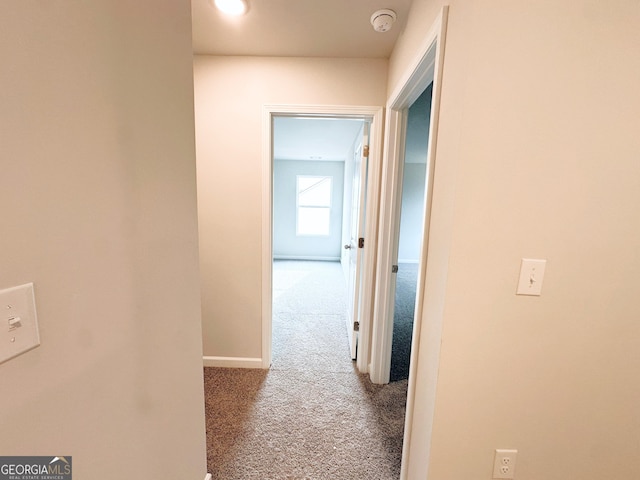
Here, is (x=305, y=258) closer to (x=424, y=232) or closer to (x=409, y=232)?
(x=409, y=232)

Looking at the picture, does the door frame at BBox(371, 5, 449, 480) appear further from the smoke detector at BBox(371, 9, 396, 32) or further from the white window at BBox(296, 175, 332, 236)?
the white window at BBox(296, 175, 332, 236)

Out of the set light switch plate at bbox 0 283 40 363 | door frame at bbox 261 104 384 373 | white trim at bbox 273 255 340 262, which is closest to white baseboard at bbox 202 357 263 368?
door frame at bbox 261 104 384 373

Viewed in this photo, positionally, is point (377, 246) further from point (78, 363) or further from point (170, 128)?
point (78, 363)

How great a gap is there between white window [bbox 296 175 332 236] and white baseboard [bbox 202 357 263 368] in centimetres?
417

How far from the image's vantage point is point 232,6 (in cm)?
142

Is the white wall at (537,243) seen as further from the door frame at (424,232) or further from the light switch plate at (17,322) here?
the light switch plate at (17,322)

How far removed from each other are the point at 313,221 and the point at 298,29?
4.69 m

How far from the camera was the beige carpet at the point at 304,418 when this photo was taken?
1.43 meters

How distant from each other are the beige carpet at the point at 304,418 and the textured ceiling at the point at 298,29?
2.41m

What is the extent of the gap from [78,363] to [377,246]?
172 cm

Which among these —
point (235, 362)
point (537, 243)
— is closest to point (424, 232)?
point (537, 243)

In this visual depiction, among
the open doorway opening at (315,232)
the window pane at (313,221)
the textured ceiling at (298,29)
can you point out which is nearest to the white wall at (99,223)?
the textured ceiling at (298,29)

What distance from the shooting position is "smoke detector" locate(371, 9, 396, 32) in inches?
56.4

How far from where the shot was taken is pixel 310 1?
1.39 metres
